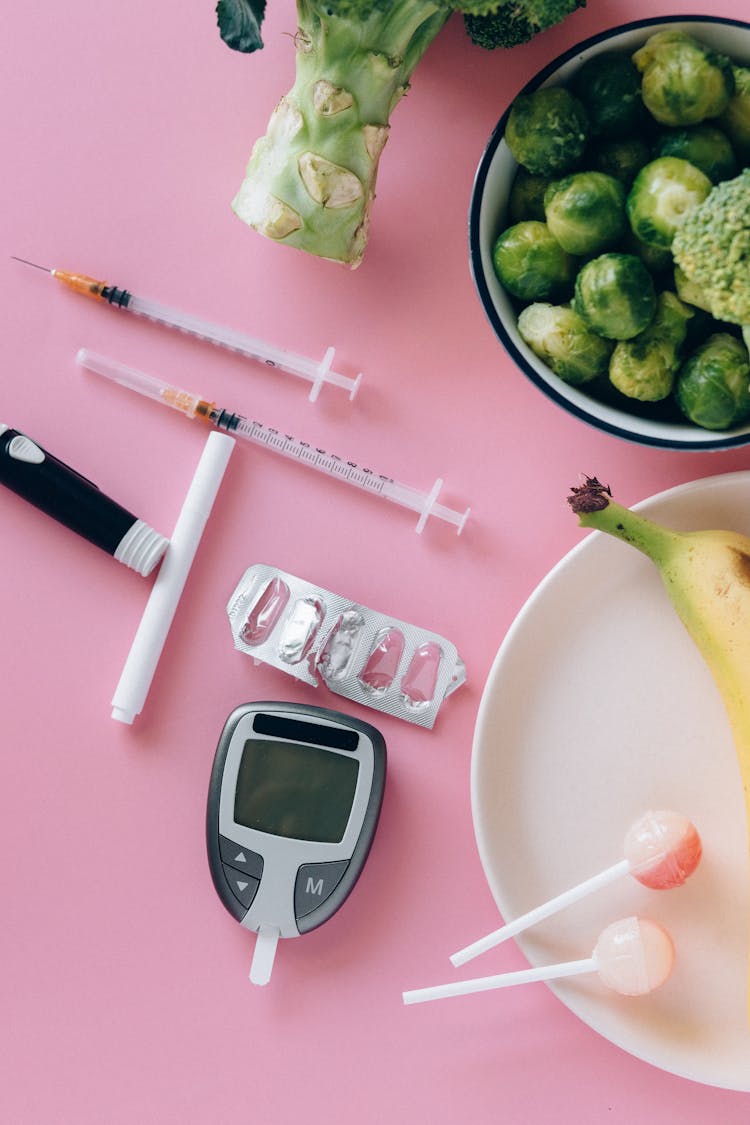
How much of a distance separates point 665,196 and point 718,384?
16 cm

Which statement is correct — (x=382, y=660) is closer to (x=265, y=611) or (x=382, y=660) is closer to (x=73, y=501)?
(x=265, y=611)

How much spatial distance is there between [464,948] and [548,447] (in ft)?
1.75

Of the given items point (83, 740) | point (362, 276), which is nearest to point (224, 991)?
point (83, 740)

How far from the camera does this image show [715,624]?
0.82 metres

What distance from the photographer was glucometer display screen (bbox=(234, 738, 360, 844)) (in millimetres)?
944

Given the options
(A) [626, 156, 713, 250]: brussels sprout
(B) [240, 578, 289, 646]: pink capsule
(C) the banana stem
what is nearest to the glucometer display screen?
(B) [240, 578, 289, 646]: pink capsule

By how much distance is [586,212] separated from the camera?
0.76m

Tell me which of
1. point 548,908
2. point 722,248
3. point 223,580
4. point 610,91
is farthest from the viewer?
point 223,580

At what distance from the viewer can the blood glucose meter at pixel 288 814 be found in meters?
0.94

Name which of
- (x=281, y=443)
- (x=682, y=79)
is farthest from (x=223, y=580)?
(x=682, y=79)

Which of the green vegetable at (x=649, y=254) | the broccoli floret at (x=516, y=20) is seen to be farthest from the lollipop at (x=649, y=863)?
the broccoli floret at (x=516, y=20)

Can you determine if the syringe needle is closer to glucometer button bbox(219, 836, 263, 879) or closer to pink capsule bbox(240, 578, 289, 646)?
pink capsule bbox(240, 578, 289, 646)

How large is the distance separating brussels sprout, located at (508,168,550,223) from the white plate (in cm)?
30

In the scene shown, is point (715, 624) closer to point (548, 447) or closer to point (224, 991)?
point (548, 447)
